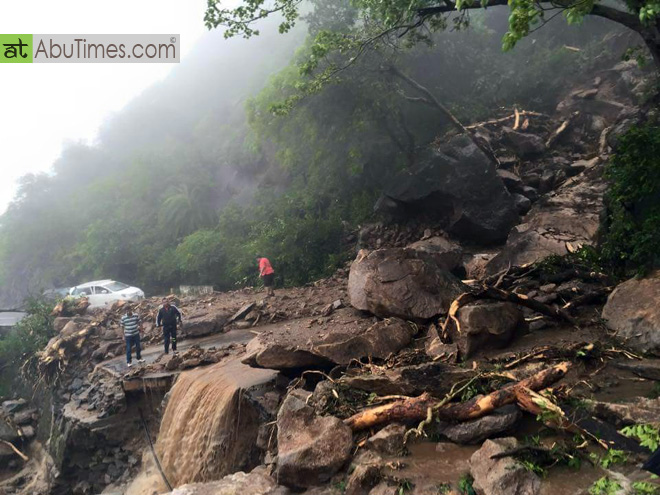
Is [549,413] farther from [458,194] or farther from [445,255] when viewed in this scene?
[458,194]

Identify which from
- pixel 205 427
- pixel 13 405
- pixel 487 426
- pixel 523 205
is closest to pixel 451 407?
pixel 487 426

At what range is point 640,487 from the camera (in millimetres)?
3393

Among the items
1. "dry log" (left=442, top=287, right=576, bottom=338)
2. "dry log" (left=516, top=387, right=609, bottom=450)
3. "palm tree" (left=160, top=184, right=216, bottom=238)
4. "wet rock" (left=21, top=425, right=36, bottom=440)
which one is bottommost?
"wet rock" (left=21, top=425, right=36, bottom=440)

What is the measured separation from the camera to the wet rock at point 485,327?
696cm

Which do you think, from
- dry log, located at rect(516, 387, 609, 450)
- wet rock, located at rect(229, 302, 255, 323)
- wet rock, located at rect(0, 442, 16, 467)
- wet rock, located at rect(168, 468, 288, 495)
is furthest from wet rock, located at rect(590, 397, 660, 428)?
wet rock, located at rect(0, 442, 16, 467)

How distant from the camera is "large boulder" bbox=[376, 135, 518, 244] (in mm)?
13562

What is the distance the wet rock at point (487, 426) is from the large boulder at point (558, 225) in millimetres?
5907

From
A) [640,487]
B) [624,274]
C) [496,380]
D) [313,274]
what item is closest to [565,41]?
[313,274]

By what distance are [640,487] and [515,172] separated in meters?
13.8

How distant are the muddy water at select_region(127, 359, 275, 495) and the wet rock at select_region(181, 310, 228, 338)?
3.54 meters

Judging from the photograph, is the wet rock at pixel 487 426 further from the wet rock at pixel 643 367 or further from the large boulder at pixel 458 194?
the large boulder at pixel 458 194

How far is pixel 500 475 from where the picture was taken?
3.84 metres

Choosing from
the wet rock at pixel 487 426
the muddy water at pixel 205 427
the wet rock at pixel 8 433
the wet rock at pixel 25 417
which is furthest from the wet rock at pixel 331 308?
→ the wet rock at pixel 8 433

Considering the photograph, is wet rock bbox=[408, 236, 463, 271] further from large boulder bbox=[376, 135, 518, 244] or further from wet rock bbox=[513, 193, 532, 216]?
wet rock bbox=[513, 193, 532, 216]
